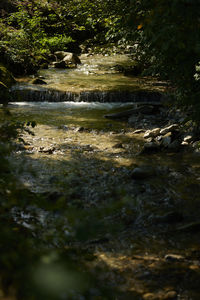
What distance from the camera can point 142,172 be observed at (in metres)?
5.51

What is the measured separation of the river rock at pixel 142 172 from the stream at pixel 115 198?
1.9 inches

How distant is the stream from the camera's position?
278cm

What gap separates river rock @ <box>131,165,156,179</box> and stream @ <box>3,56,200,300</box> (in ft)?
0.16

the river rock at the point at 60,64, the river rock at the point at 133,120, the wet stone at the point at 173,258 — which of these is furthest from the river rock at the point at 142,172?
the river rock at the point at 60,64

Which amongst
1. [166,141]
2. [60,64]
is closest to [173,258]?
[166,141]

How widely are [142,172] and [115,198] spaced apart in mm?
1068

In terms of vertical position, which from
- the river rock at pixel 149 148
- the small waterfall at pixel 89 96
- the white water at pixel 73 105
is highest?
the small waterfall at pixel 89 96

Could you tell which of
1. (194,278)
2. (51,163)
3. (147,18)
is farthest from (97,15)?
(194,278)

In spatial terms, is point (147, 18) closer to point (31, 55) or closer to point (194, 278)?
point (194, 278)

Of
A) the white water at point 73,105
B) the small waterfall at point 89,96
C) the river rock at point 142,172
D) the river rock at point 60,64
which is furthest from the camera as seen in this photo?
the river rock at point 60,64

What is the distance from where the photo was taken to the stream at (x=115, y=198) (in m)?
2.78

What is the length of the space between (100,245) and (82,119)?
22.9 ft

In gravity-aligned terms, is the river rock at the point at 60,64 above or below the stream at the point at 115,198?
above

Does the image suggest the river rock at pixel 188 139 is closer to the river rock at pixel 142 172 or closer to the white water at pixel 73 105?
the river rock at pixel 142 172
